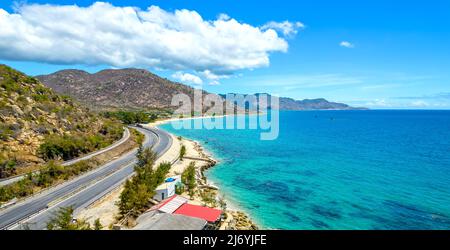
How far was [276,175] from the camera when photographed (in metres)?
59.3

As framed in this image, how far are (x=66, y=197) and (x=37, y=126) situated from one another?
3069 cm

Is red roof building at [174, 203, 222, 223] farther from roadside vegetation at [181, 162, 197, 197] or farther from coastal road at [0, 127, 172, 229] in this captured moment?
coastal road at [0, 127, 172, 229]

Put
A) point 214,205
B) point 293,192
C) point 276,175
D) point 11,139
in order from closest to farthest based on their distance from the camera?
point 214,205
point 293,192
point 11,139
point 276,175

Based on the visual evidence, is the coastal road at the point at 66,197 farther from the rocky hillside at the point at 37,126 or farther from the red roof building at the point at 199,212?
the red roof building at the point at 199,212

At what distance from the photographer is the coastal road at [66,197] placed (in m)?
31.5

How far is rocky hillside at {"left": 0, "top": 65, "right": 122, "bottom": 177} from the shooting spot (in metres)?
53.1

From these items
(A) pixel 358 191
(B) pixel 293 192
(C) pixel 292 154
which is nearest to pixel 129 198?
(B) pixel 293 192

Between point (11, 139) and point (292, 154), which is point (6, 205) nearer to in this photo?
point (11, 139)

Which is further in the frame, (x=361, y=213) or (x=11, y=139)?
(x=11, y=139)

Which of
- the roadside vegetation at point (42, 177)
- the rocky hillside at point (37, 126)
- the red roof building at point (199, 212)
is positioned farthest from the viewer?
the rocky hillside at point (37, 126)

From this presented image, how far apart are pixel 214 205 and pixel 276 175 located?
2461cm

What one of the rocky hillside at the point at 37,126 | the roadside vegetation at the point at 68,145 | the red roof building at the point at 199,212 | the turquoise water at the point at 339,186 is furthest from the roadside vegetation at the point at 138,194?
the roadside vegetation at the point at 68,145

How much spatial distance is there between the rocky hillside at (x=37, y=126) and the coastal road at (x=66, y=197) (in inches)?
432

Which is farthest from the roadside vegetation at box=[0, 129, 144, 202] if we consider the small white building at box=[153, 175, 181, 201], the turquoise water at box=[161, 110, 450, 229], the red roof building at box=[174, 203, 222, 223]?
the red roof building at box=[174, 203, 222, 223]
